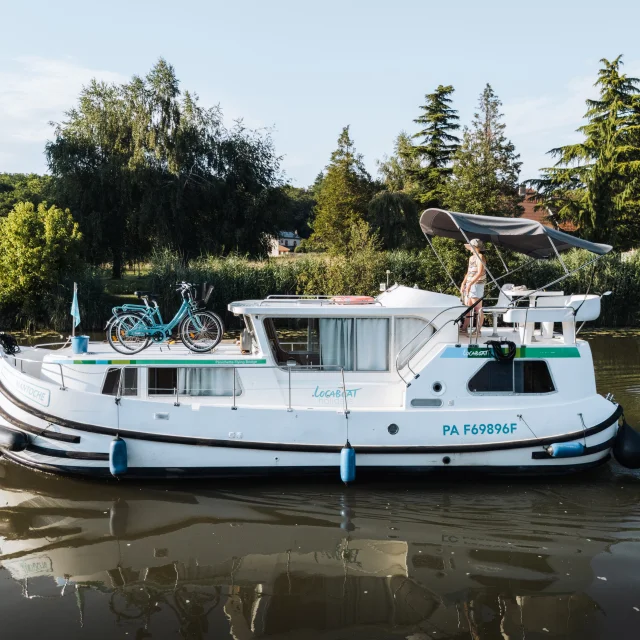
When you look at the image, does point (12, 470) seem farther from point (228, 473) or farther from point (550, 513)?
point (550, 513)

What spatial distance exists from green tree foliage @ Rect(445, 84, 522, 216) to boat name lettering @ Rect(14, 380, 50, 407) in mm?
21086

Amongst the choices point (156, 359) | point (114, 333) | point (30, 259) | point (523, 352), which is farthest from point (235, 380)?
point (30, 259)

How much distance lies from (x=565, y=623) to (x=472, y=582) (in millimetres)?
1054

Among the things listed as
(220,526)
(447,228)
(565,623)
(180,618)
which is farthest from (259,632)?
(447,228)

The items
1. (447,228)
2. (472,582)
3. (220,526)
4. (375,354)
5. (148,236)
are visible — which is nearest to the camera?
(472,582)

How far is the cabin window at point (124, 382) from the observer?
10.3 m

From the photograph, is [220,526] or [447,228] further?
[447,228]

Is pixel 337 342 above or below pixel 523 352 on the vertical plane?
above

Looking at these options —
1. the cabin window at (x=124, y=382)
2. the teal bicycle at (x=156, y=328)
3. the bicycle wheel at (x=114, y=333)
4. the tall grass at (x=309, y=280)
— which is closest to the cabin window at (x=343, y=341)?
the teal bicycle at (x=156, y=328)

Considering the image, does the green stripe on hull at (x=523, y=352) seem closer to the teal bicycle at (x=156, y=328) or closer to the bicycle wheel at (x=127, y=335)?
the teal bicycle at (x=156, y=328)

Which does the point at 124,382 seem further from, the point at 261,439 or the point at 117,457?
the point at 261,439

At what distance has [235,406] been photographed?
9.82 metres

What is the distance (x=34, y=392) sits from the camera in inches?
400

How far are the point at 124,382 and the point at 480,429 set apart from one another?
17.5ft
